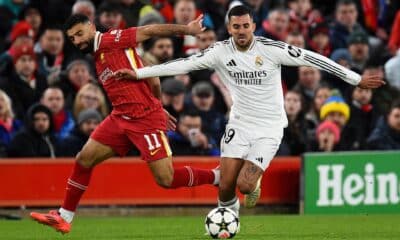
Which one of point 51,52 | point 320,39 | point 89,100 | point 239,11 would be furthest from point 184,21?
point 239,11

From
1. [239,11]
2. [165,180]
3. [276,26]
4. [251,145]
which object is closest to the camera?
[239,11]

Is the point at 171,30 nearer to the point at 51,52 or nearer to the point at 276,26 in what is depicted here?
the point at 51,52

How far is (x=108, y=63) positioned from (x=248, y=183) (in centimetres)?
187

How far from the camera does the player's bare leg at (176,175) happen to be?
13.2 metres

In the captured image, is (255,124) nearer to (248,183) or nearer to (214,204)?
(248,183)

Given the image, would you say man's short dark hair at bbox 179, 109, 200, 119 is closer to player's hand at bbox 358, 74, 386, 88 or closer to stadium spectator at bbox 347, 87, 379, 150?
stadium spectator at bbox 347, 87, 379, 150

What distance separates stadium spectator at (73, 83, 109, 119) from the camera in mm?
17422

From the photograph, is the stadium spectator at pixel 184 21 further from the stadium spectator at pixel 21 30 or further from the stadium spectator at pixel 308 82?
the stadium spectator at pixel 21 30

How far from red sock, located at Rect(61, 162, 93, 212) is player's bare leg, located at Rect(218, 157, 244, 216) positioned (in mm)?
1387

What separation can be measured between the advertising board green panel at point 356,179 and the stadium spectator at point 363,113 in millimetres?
1274

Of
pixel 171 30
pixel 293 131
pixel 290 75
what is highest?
pixel 290 75

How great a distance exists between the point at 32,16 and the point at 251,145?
704cm

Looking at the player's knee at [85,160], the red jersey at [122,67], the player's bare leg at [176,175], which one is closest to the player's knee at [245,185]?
the player's bare leg at [176,175]

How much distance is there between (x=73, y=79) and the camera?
18156 mm
